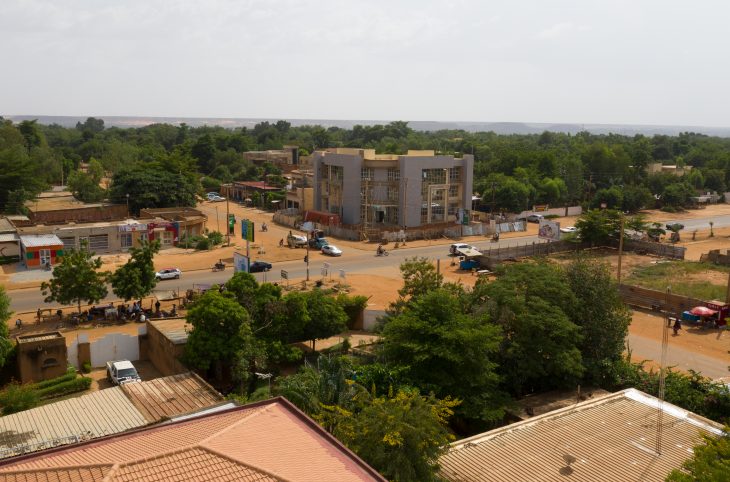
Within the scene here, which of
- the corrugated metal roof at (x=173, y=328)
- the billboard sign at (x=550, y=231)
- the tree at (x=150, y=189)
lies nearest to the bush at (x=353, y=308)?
the corrugated metal roof at (x=173, y=328)

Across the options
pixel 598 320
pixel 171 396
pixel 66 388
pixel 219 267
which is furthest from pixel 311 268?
pixel 171 396

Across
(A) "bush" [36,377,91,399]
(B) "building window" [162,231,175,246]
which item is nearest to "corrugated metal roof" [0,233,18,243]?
(B) "building window" [162,231,175,246]

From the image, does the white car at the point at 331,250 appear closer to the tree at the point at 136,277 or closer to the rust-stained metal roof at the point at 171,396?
the tree at the point at 136,277

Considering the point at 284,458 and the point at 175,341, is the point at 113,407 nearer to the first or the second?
the point at 175,341

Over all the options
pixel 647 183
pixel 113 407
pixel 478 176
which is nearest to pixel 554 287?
pixel 113 407

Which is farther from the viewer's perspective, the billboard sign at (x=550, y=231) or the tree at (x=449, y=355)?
the billboard sign at (x=550, y=231)

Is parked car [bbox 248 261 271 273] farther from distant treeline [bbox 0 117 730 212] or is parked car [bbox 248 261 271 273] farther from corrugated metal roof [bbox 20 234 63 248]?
distant treeline [bbox 0 117 730 212]

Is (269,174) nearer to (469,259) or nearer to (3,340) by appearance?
(469,259)
